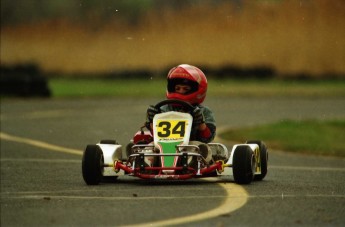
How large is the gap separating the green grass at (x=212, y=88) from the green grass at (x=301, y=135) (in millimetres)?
16053

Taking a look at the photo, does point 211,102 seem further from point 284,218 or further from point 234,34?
point 284,218

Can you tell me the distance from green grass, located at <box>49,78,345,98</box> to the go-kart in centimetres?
2641

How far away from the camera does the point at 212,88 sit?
4672cm

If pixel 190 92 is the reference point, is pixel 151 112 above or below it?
below

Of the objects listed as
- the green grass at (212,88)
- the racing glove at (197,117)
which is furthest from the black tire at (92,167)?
the green grass at (212,88)

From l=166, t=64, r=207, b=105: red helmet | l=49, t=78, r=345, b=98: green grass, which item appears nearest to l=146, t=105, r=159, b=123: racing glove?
l=166, t=64, r=207, b=105: red helmet

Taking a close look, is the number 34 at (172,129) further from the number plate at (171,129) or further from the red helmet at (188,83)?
the red helmet at (188,83)

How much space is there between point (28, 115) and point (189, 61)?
1933 cm

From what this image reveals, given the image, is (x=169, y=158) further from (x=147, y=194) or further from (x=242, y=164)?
(x=147, y=194)

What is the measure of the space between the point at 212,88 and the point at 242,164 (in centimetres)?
3333

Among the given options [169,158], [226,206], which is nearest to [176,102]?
[169,158]

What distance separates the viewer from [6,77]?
3809cm

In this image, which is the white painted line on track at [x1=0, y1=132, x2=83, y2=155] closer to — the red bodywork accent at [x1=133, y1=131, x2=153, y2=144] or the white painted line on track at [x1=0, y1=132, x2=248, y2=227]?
the red bodywork accent at [x1=133, y1=131, x2=153, y2=144]

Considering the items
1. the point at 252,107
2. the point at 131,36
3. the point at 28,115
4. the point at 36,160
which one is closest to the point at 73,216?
the point at 36,160
